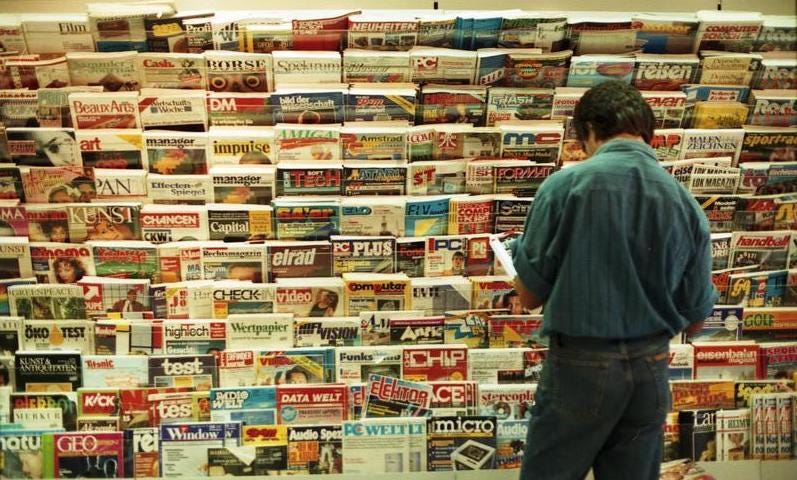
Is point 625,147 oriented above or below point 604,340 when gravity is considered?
above

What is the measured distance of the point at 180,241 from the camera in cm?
293

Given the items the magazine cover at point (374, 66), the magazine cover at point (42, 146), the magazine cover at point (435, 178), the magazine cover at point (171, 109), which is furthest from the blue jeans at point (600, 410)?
the magazine cover at point (42, 146)

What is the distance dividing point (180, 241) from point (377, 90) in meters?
0.76

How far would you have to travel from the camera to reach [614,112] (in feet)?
6.95

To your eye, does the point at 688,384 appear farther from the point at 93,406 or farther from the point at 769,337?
the point at 93,406

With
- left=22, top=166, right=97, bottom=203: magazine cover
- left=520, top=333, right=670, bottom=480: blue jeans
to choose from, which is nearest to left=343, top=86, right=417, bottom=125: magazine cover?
left=22, top=166, right=97, bottom=203: magazine cover

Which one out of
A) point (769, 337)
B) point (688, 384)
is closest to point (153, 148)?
point (688, 384)

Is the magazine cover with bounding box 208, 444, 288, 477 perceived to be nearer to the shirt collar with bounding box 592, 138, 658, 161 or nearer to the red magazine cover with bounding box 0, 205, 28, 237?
the red magazine cover with bounding box 0, 205, 28, 237

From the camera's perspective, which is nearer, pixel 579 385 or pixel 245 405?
pixel 579 385

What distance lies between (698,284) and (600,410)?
1.22 feet

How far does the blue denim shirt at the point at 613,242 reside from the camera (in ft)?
6.78

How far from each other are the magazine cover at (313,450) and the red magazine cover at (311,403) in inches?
1.5

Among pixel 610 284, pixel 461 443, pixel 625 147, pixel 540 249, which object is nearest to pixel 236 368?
pixel 461 443

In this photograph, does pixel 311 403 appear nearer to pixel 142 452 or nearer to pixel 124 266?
pixel 142 452
